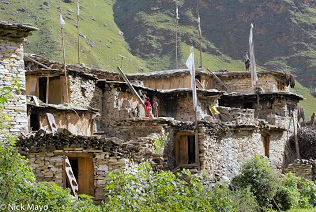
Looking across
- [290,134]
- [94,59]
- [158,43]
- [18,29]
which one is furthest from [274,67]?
[18,29]

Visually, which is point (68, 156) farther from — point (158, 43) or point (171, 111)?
point (158, 43)

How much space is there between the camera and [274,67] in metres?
72.9

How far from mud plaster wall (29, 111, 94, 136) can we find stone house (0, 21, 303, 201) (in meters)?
0.04

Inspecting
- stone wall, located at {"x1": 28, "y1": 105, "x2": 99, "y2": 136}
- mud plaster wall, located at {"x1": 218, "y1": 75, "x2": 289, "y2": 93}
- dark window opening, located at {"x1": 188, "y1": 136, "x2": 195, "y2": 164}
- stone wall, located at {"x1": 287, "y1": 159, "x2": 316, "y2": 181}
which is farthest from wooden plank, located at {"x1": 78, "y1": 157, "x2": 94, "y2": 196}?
mud plaster wall, located at {"x1": 218, "y1": 75, "x2": 289, "y2": 93}

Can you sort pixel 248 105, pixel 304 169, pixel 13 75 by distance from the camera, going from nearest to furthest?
1. pixel 13 75
2. pixel 304 169
3. pixel 248 105

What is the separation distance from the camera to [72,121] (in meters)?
18.4

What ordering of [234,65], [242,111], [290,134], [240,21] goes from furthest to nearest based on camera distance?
[240,21], [234,65], [290,134], [242,111]

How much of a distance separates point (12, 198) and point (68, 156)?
166 inches

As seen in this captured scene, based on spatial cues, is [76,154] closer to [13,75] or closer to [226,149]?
[13,75]

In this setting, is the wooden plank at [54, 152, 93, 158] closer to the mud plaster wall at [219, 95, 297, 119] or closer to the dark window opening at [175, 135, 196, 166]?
the dark window opening at [175, 135, 196, 166]

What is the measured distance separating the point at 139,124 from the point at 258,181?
631 cm

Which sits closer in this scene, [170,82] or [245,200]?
[245,200]

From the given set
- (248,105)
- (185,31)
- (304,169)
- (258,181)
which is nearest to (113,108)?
(258,181)

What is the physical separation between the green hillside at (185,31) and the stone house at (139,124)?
91.3 ft
